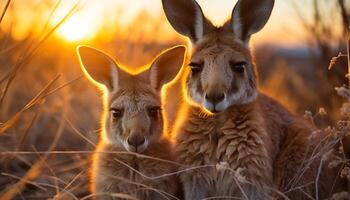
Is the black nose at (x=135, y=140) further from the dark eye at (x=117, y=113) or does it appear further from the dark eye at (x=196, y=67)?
the dark eye at (x=196, y=67)

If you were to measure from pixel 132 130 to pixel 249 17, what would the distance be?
147 cm

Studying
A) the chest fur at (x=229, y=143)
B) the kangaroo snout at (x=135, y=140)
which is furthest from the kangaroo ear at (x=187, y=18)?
the kangaroo snout at (x=135, y=140)

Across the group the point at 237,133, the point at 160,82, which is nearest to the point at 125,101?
the point at 160,82

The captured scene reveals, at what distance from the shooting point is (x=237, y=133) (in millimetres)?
5168

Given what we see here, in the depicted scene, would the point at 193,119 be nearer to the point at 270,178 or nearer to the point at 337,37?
the point at 270,178

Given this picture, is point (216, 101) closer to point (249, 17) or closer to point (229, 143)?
point (229, 143)

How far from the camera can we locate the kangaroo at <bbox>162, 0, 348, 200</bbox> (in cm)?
504

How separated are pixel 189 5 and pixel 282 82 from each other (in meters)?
8.69

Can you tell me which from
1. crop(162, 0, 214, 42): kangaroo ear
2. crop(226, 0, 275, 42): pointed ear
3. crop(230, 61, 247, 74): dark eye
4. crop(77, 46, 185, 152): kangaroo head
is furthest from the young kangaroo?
crop(230, 61, 247, 74): dark eye

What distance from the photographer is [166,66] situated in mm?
5723

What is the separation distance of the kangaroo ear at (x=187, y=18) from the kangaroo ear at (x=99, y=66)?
0.69 meters

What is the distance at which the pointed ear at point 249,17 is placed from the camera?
17.7 feet

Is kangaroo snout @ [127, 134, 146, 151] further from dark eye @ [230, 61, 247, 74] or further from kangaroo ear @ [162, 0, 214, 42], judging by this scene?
kangaroo ear @ [162, 0, 214, 42]

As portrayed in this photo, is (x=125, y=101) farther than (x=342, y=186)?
No
